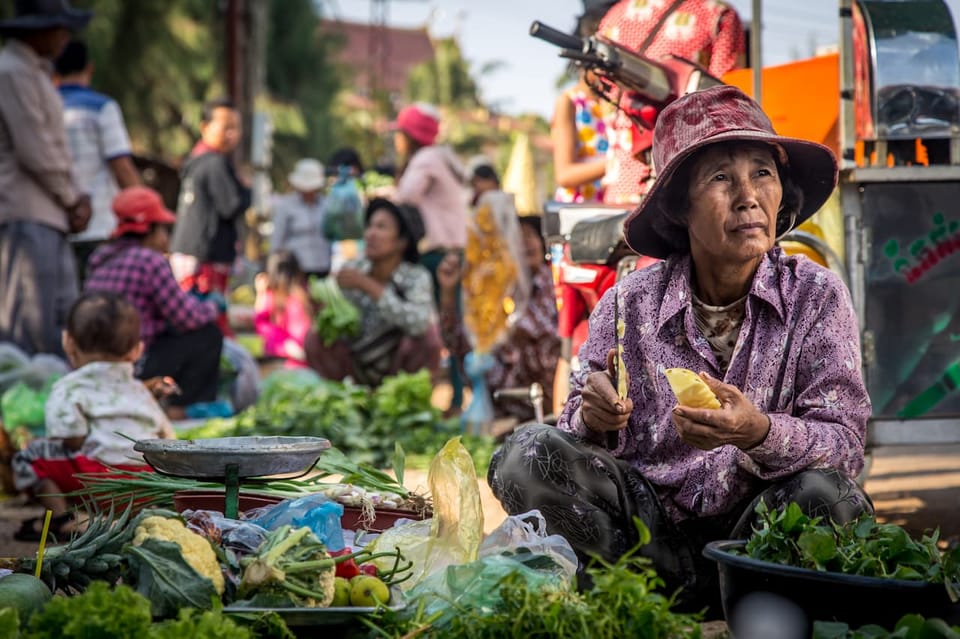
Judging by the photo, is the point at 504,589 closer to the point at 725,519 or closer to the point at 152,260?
the point at 725,519

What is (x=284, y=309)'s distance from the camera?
10.8 metres

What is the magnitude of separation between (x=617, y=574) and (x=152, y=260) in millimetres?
5195

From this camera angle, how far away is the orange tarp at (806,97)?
4.89m

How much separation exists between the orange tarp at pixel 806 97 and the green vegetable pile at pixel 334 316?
4.12m

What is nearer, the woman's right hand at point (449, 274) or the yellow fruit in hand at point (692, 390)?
the yellow fruit in hand at point (692, 390)

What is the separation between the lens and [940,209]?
14.7 ft

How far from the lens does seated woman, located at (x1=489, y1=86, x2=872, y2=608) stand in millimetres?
3158

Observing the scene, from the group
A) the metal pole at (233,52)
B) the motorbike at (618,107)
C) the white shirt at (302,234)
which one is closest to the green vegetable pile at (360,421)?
the motorbike at (618,107)

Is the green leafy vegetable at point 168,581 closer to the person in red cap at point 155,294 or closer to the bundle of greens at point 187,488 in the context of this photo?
the bundle of greens at point 187,488

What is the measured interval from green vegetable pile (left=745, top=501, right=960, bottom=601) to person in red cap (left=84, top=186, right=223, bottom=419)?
509cm

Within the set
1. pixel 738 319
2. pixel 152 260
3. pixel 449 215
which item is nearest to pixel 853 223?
pixel 738 319

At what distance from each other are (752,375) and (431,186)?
7318 mm

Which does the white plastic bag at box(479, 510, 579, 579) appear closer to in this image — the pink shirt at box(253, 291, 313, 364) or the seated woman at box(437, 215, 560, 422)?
the seated woman at box(437, 215, 560, 422)

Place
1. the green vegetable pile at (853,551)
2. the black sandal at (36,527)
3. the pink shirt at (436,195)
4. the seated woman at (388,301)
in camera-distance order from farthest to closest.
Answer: the pink shirt at (436,195) < the seated woman at (388,301) < the black sandal at (36,527) < the green vegetable pile at (853,551)
